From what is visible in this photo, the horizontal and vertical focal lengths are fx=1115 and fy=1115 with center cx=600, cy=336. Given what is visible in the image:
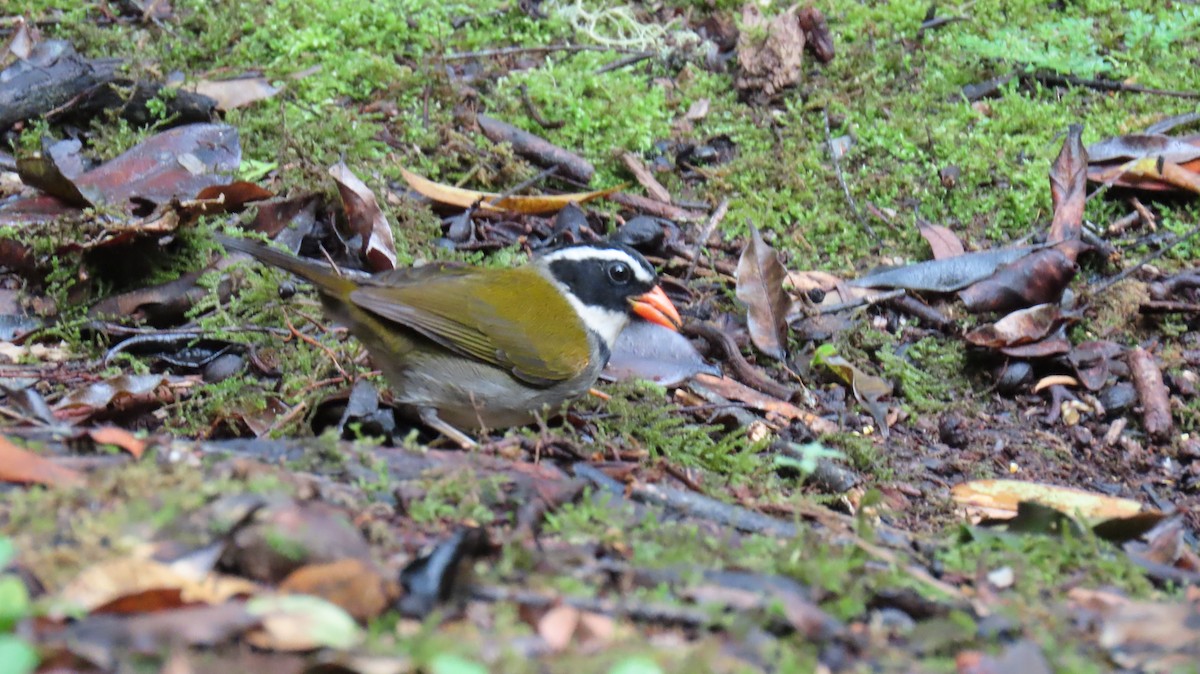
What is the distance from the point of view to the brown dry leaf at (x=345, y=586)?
217cm

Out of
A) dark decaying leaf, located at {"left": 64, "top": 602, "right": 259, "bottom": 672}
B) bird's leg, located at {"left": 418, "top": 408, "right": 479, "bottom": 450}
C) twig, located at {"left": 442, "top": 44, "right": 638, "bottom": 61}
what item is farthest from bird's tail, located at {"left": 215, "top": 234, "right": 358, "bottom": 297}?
twig, located at {"left": 442, "top": 44, "right": 638, "bottom": 61}

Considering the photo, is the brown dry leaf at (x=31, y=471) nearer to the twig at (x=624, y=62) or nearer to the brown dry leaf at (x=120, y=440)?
the brown dry leaf at (x=120, y=440)

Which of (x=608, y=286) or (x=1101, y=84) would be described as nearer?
(x=608, y=286)

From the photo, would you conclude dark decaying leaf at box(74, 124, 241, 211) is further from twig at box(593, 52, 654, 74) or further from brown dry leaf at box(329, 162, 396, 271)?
twig at box(593, 52, 654, 74)

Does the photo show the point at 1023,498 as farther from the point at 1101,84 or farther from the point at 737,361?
the point at 1101,84

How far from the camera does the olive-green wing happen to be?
4.75 m

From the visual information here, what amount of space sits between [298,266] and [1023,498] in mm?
2975


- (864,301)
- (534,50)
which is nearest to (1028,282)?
(864,301)

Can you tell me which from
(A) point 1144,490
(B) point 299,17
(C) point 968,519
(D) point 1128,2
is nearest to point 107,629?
(C) point 968,519

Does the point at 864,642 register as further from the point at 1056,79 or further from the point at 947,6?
the point at 947,6

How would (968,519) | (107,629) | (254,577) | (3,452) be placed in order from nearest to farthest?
1. (107,629)
2. (254,577)
3. (3,452)
4. (968,519)

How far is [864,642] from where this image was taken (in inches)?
91.6

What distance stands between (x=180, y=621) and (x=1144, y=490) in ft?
13.2

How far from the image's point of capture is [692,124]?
6.89 m
